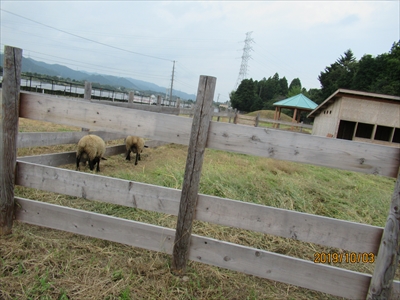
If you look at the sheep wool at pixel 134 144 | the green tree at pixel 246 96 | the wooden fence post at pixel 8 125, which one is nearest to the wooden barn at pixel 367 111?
the sheep wool at pixel 134 144

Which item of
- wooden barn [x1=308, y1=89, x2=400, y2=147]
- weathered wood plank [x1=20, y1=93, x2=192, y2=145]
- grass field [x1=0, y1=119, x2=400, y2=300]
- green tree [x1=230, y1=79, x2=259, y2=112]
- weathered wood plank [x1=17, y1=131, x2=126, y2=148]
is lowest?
grass field [x1=0, y1=119, x2=400, y2=300]

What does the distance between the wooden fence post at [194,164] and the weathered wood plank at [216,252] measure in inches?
3.7

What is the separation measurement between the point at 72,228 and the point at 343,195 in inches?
194

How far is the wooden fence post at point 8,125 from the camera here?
2.35 meters

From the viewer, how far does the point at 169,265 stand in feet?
7.93

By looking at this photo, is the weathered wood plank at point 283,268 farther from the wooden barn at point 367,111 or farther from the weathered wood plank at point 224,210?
the wooden barn at point 367,111

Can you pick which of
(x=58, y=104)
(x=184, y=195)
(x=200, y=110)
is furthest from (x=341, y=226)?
(x=58, y=104)

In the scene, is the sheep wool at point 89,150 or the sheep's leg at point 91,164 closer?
the sheep wool at point 89,150

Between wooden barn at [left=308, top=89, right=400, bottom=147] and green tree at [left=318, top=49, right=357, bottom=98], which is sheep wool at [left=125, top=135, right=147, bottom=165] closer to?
wooden barn at [left=308, top=89, right=400, bottom=147]

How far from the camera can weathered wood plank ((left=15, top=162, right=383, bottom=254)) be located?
6.80ft

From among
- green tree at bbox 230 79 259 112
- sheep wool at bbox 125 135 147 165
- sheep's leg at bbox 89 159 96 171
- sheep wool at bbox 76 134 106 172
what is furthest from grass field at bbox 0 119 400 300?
green tree at bbox 230 79 259 112

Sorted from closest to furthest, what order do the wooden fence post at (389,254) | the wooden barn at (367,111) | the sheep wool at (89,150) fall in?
the wooden fence post at (389,254) < the sheep wool at (89,150) < the wooden barn at (367,111)

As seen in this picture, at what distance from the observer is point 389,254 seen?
1945 mm

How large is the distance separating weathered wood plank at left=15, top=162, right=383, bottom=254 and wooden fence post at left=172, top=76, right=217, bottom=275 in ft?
0.31
